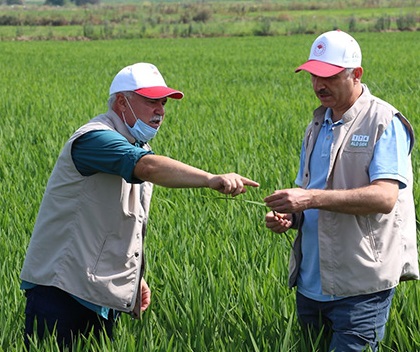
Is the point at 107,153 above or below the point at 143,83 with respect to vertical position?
below

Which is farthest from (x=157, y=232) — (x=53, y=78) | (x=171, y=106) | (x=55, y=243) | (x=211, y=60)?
(x=211, y=60)

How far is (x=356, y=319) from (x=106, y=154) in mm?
992

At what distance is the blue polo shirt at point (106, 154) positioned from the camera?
9.27 feet

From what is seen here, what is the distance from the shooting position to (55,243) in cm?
304

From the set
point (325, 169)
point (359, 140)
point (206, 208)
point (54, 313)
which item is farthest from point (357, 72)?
point (206, 208)

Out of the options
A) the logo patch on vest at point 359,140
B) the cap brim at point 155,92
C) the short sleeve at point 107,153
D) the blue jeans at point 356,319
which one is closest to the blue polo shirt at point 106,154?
the short sleeve at point 107,153

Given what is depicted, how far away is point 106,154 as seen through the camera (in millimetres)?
2842

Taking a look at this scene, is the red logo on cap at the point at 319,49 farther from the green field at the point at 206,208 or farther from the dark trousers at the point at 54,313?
the dark trousers at the point at 54,313

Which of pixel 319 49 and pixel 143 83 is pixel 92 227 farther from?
pixel 319 49

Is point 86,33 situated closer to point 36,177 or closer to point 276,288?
point 36,177

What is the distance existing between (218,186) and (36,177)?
4.00 meters

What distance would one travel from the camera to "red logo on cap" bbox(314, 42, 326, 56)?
2924 millimetres

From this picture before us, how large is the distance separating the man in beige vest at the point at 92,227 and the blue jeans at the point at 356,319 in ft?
2.25

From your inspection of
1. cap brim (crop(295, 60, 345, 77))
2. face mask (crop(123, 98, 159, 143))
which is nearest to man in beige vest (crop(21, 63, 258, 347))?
face mask (crop(123, 98, 159, 143))
